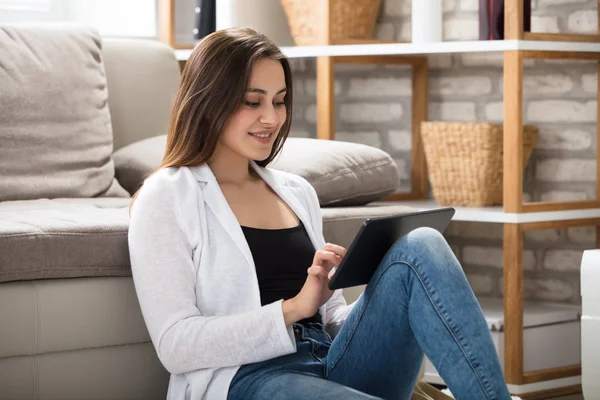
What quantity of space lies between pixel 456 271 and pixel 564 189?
1.54 meters

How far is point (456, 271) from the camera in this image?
158cm

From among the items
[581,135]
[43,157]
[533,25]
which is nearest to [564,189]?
[581,135]

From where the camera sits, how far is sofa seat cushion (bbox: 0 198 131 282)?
5.76ft

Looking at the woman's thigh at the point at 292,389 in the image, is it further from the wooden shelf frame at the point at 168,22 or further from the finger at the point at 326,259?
the wooden shelf frame at the point at 168,22

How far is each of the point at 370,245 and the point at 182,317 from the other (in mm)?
313

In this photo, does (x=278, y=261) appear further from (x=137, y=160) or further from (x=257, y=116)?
(x=137, y=160)

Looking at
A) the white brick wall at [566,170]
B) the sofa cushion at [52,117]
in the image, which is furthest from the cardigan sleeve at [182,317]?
the white brick wall at [566,170]

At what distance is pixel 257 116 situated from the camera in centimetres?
179

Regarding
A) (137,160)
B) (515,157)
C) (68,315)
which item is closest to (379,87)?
(515,157)

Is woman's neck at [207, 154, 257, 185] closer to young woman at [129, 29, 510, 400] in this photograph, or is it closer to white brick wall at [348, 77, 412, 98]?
young woman at [129, 29, 510, 400]

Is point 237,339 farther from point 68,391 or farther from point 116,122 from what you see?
point 116,122

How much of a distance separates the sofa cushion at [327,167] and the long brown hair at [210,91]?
0.50 metres

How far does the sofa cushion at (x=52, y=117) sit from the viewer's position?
2393mm

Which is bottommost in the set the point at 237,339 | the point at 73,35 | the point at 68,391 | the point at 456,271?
the point at 68,391
